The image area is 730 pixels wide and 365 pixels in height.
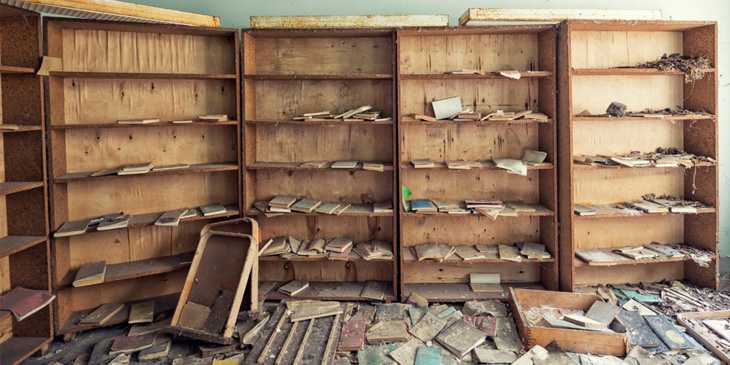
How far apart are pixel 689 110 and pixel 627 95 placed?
547 millimetres

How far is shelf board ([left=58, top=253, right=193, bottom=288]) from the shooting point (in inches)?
125

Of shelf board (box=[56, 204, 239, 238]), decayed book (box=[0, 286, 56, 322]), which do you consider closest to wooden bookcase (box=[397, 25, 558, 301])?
shelf board (box=[56, 204, 239, 238])

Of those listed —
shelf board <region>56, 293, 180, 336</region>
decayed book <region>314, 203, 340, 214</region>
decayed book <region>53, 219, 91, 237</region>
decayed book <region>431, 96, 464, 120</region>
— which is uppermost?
decayed book <region>431, 96, 464, 120</region>

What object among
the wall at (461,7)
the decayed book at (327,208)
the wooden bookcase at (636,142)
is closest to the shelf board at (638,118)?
the wooden bookcase at (636,142)

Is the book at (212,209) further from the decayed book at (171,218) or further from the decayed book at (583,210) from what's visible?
the decayed book at (583,210)

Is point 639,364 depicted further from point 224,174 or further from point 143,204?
point 143,204

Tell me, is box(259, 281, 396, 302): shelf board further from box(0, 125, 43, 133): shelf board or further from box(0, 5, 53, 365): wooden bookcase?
box(0, 125, 43, 133): shelf board

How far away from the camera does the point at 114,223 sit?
10.4 feet

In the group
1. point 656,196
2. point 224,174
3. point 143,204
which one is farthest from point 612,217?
point 143,204

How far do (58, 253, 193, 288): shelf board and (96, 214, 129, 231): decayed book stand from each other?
Result: 392 millimetres

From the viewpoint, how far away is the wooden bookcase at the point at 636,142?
135 inches

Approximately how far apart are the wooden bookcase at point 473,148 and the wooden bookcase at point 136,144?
1.63m

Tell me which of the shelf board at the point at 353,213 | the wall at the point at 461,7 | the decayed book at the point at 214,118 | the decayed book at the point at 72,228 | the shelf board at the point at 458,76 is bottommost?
the decayed book at the point at 72,228

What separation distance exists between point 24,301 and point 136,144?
142 centimetres
